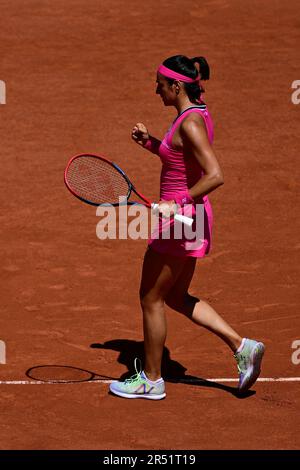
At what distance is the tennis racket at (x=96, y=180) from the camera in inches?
303

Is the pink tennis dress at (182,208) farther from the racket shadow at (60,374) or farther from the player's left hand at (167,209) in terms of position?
the racket shadow at (60,374)

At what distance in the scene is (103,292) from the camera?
9422 millimetres

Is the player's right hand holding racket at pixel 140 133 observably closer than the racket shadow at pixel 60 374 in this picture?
Yes

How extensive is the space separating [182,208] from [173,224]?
130 mm

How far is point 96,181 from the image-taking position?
780 centimetres

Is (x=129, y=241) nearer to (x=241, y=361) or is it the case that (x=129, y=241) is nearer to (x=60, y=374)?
(x=60, y=374)

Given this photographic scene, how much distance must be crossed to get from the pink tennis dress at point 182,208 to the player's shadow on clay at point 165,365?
101 centimetres

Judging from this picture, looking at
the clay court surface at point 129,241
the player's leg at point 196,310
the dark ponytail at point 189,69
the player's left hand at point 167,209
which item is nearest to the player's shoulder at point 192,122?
the dark ponytail at point 189,69

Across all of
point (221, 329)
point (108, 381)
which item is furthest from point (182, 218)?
point (108, 381)

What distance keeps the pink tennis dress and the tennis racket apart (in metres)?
0.50

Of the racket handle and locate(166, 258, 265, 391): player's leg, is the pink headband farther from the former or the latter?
locate(166, 258, 265, 391): player's leg

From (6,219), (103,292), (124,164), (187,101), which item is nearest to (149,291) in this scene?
(187,101)
